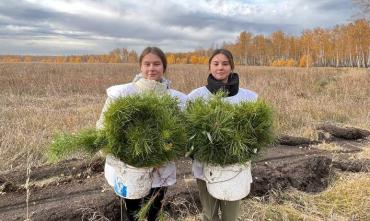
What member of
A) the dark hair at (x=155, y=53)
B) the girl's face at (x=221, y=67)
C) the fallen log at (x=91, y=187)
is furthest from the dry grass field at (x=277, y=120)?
the dark hair at (x=155, y=53)

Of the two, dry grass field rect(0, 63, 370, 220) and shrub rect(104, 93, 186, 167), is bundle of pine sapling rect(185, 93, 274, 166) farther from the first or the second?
dry grass field rect(0, 63, 370, 220)

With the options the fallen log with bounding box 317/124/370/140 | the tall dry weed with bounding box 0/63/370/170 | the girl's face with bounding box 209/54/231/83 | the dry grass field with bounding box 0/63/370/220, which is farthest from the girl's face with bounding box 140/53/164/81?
the fallen log with bounding box 317/124/370/140

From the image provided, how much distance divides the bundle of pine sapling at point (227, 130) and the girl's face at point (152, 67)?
0.45m

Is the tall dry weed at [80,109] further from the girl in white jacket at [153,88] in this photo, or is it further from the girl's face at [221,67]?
the girl's face at [221,67]

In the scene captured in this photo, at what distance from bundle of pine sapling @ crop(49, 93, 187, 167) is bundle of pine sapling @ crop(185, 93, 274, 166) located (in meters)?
0.13

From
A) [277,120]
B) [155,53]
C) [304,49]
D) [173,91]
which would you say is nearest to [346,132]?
[277,120]

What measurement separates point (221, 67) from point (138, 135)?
1053 mm

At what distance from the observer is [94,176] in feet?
16.3

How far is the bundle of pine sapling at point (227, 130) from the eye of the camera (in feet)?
8.24

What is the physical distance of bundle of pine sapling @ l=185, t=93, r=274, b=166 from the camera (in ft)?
8.24

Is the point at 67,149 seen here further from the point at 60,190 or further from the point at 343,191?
the point at 343,191

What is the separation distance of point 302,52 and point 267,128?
79.9 metres

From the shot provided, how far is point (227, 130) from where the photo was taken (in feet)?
8.13

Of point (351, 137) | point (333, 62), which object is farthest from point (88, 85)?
point (333, 62)
